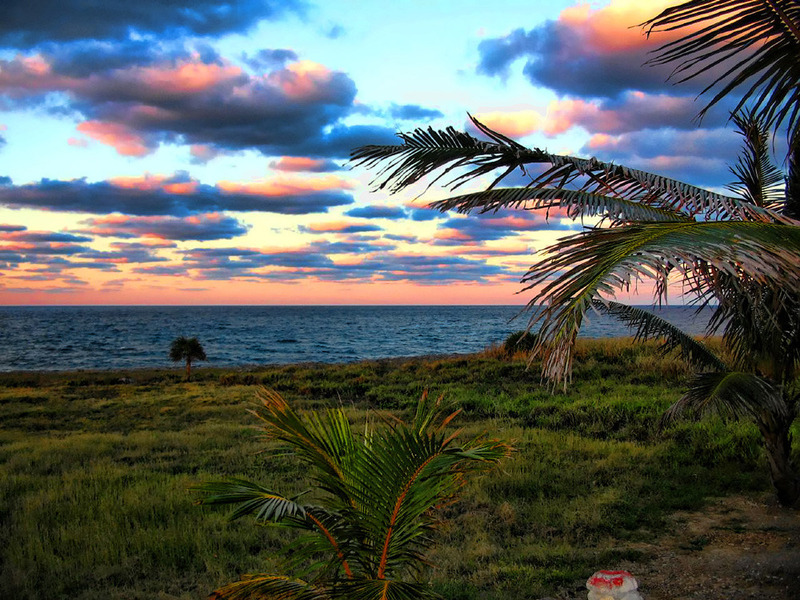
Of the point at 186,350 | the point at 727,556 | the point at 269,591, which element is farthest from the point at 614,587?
the point at 186,350

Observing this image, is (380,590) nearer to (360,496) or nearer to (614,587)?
(360,496)

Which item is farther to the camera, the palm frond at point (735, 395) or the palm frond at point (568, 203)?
the palm frond at point (735, 395)

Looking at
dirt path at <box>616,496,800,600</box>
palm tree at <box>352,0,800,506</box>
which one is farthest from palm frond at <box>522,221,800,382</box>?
dirt path at <box>616,496,800,600</box>

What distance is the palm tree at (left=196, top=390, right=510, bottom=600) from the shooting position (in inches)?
124

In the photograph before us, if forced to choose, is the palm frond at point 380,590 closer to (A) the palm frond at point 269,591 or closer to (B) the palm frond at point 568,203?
(A) the palm frond at point 269,591

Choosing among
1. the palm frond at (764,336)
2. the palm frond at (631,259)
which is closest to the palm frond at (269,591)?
the palm frond at (631,259)

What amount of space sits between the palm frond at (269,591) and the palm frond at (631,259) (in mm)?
1853

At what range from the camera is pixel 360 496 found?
11.1ft

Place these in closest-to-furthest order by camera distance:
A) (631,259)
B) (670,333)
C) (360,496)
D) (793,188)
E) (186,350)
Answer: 1. (631,259)
2. (360,496)
3. (793,188)
4. (670,333)
5. (186,350)

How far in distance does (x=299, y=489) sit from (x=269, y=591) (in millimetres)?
5974

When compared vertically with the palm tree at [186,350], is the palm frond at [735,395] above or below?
above

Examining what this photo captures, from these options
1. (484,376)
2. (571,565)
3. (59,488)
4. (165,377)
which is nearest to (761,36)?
(571,565)

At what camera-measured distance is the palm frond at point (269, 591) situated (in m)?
3.35

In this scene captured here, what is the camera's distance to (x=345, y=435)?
3.68 m
